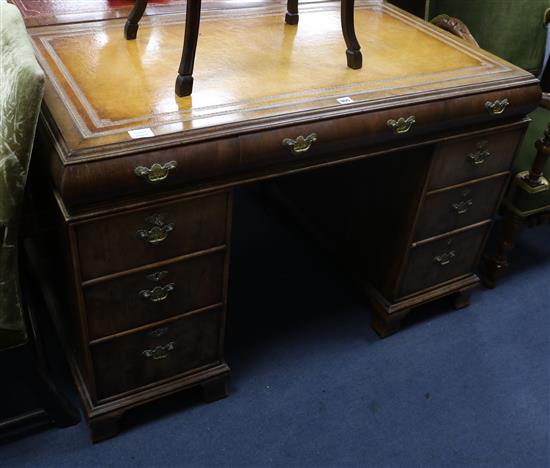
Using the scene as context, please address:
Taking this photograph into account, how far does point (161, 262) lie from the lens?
1.09 meters

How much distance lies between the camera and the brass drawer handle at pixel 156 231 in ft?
3.34

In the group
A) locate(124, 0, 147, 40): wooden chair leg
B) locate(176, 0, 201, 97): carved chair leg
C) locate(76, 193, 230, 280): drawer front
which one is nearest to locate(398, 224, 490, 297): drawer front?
locate(76, 193, 230, 280): drawer front

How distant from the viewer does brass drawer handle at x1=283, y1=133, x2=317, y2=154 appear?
41.5 inches

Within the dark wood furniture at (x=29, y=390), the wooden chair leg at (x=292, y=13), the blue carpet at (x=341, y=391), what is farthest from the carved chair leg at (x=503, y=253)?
the dark wood furniture at (x=29, y=390)

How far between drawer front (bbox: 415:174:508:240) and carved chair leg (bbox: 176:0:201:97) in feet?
2.02

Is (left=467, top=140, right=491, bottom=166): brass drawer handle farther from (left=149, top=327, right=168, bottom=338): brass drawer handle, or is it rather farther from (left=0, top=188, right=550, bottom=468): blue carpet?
(left=149, top=327, right=168, bottom=338): brass drawer handle

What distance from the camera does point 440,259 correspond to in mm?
1534

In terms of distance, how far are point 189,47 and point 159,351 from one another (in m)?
0.60

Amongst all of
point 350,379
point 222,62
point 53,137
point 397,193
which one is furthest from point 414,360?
point 53,137

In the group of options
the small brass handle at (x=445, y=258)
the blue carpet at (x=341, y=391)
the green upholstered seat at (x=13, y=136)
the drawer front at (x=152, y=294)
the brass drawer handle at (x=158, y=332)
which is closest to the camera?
the green upholstered seat at (x=13, y=136)

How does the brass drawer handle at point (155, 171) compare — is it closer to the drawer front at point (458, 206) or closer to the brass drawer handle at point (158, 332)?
the brass drawer handle at point (158, 332)

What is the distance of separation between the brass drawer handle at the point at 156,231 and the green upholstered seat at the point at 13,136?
0.66 feet

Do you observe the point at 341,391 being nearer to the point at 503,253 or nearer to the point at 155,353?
the point at 155,353

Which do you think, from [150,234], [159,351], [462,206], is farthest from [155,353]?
[462,206]
